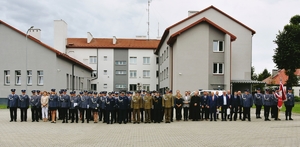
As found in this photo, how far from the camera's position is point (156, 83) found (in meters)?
63.3

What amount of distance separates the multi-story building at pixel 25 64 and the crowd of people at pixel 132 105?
16.4m

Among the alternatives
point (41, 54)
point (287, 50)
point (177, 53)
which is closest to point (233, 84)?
point (177, 53)

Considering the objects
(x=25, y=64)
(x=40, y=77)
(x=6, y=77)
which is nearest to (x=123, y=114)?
(x=40, y=77)

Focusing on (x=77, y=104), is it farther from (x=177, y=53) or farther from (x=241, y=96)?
(x=177, y=53)

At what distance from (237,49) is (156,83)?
24971 mm

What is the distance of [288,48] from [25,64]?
102 ft

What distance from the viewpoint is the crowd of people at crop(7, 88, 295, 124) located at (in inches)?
771

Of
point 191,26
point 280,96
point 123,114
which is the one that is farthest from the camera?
point 191,26

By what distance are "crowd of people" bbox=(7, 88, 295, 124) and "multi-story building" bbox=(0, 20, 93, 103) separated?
53.8ft

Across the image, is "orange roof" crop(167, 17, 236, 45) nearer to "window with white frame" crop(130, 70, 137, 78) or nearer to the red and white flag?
the red and white flag

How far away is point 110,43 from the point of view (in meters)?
63.2

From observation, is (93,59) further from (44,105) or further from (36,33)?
(44,105)

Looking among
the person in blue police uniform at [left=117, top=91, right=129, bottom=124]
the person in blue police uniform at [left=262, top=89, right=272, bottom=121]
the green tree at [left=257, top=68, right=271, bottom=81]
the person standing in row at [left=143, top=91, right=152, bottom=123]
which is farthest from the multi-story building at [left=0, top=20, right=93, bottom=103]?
the green tree at [left=257, top=68, right=271, bottom=81]

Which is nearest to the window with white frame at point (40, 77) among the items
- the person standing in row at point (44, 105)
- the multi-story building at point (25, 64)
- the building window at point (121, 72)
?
the multi-story building at point (25, 64)
